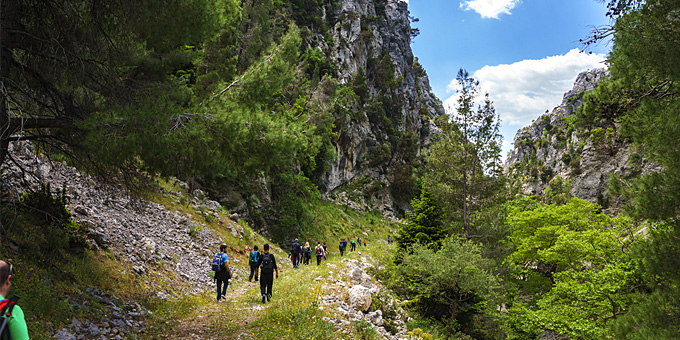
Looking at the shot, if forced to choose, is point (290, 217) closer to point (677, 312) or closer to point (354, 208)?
point (677, 312)

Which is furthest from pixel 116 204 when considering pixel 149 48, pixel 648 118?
pixel 648 118

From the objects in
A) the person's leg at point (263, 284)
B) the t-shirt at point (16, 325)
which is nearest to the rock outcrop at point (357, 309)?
the person's leg at point (263, 284)

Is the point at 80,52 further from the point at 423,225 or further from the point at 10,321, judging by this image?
the point at 423,225

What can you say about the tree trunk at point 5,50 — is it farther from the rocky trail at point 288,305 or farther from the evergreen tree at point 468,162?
the evergreen tree at point 468,162

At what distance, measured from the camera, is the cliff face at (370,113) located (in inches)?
2094

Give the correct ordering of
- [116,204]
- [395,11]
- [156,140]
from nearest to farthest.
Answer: [156,140] → [116,204] → [395,11]

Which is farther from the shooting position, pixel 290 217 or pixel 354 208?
pixel 354 208

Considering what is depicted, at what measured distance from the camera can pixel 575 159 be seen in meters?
88.8

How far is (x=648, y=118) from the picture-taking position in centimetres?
678

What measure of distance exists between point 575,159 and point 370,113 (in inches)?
2572

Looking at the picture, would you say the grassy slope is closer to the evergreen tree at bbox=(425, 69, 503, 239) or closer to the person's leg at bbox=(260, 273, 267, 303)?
the person's leg at bbox=(260, 273, 267, 303)

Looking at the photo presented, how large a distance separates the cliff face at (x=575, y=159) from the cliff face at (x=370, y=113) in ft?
70.5

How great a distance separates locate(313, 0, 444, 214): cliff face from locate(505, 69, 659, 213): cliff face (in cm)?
2150

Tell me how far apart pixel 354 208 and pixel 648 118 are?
44589mm
